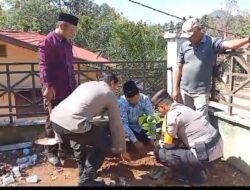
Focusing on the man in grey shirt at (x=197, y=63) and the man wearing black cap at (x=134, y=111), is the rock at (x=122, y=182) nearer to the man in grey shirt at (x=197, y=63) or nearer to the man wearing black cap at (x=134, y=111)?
the man wearing black cap at (x=134, y=111)

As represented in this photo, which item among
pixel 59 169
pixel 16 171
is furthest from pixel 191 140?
pixel 16 171

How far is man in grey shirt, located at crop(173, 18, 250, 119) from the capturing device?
480cm

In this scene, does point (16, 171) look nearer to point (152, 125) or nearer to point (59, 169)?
point (59, 169)

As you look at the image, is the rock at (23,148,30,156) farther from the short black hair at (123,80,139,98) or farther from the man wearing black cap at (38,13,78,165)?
the short black hair at (123,80,139,98)

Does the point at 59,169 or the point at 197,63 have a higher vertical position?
the point at 197,63

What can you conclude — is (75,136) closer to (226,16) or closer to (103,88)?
(103,88)

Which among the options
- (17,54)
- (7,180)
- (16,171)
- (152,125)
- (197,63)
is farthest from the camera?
(17,54)

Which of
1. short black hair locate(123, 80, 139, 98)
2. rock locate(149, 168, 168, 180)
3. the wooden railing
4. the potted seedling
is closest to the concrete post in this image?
the wooden railing

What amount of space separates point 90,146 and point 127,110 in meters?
1.02

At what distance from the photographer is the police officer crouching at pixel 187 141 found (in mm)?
4160

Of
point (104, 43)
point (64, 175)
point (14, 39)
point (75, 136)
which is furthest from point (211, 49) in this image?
point (104, 43)

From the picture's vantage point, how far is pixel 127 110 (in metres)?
4.99

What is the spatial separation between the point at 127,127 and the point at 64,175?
103 centimetres

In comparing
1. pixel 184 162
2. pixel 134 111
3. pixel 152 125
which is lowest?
pixel 184 162
